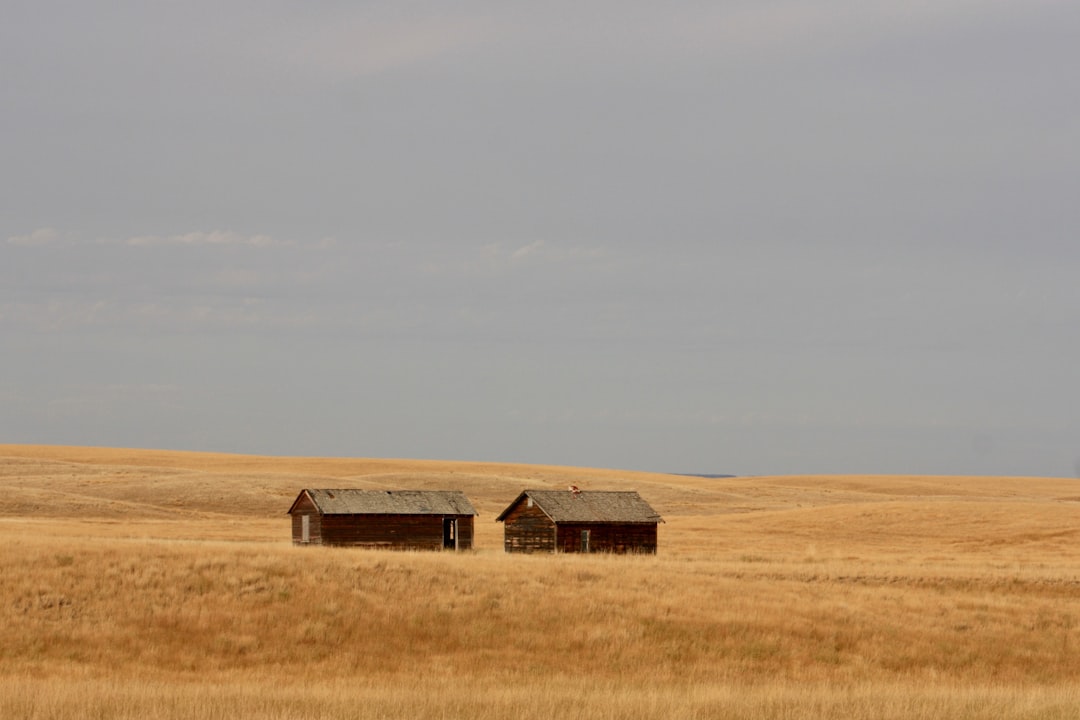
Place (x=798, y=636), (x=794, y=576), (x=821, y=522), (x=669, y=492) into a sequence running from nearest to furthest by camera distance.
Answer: (x=798, y=636)
(x=794, y=576)
(x=821, y=522)
(x=669, y=492)

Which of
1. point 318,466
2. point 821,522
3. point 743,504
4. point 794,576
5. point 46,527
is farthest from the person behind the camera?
point 318,466

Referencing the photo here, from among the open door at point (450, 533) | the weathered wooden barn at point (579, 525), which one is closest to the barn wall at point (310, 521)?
the open door at point (450, 533)

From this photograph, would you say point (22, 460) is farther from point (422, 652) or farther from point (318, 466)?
point (422, 652)

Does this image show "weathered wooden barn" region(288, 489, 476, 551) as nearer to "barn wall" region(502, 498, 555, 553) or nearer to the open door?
the open door

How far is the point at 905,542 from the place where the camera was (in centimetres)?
6494

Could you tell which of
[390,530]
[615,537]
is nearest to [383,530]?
[390,530]

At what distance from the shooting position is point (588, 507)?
193ft

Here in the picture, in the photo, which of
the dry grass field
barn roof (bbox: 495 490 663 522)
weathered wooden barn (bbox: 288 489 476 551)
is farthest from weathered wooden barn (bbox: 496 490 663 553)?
the dry grass field

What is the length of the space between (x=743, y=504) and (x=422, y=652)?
266 feet

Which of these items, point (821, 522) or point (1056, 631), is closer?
point (1056, 631)

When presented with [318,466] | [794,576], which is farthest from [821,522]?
[318,466]

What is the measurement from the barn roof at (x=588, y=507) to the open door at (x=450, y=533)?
8.61 feet

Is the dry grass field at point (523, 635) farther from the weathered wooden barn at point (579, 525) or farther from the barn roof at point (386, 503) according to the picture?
the barn roof at point (386, 503)

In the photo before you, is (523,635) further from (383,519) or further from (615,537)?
(615,537)
